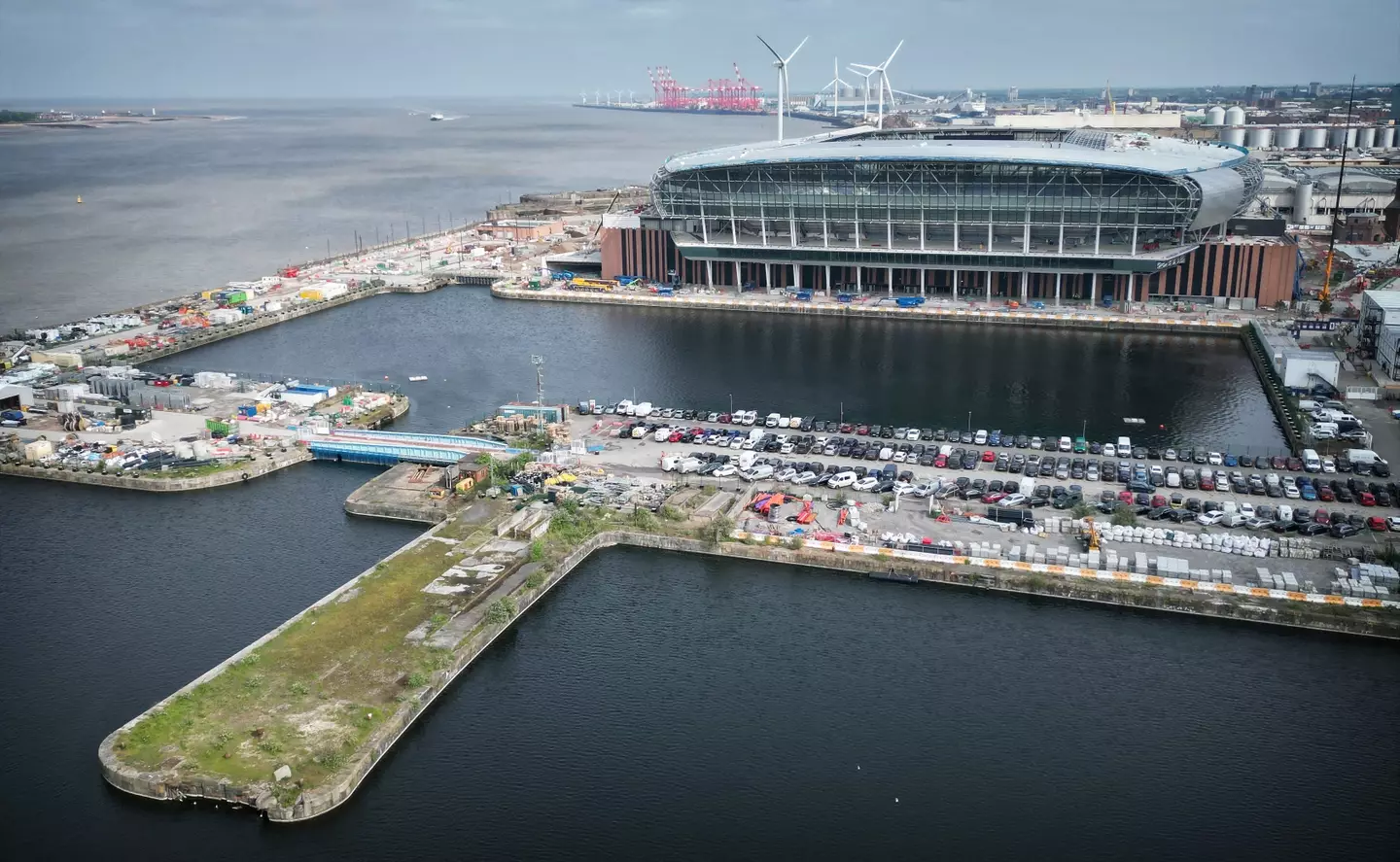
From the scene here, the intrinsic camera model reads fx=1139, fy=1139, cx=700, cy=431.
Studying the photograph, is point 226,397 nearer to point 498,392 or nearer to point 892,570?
point 498,392

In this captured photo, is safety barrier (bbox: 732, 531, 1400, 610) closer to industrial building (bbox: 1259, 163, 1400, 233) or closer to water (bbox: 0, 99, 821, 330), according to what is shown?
water (bbox: 0, 99, 821, 330)

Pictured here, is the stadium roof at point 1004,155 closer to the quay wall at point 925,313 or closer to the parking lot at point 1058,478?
the quay wall at point 925,313

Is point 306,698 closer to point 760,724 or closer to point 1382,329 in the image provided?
point 760,724

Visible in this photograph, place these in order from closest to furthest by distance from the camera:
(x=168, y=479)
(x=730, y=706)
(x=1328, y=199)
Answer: (x=730, y=706) → (x=168, y=479) → (x=1328, y=199)

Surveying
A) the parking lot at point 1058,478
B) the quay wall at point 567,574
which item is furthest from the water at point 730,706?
the parking lot at point 1058,478

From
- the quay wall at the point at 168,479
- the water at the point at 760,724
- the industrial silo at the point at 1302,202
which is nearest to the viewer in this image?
the water at the point at 760,724

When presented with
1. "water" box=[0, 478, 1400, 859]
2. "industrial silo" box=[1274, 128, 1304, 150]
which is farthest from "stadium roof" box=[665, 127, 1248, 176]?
"industrial silo" box=[1274, 128, 1304, 150]

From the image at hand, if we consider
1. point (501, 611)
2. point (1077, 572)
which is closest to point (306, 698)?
point (501, 611)
